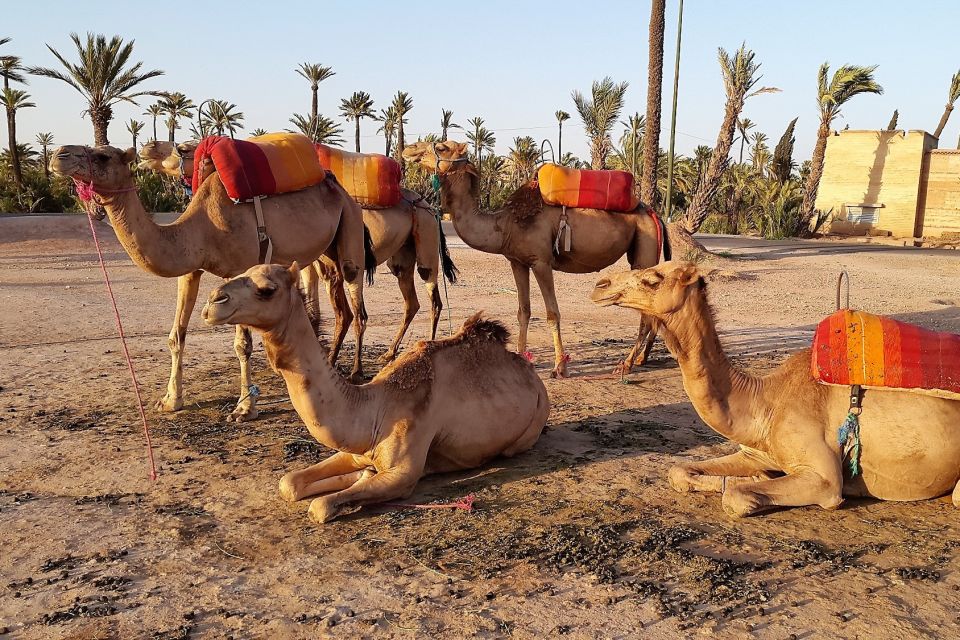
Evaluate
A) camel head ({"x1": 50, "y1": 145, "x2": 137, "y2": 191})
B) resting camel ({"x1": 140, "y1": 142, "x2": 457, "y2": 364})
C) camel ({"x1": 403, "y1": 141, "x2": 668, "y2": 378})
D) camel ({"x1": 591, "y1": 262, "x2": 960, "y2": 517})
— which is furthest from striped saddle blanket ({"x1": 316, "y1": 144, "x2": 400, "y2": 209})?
camel ({"x1": 591, "y1": 262, "x2": 960, "y2": 517})

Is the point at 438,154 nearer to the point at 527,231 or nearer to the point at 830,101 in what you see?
the point at 527,231

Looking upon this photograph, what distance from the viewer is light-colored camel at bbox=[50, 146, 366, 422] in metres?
5.83

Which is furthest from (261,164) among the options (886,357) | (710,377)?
(886,357)

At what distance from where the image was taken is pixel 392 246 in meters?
8.79

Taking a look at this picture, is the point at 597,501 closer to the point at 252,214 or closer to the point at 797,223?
the point at 252,214

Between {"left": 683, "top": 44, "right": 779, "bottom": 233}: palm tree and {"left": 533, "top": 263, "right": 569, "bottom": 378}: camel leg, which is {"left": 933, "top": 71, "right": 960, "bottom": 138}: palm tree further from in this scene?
{"left": 533, "top": 263, "right": 569, "bottom": 378}: camel leg

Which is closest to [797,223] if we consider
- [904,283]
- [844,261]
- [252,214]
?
Result: [844,261]

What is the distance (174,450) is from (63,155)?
7.20 ft

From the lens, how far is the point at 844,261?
67.4ft

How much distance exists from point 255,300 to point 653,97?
19607 millimetres

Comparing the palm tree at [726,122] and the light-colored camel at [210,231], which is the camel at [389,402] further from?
the palm tree at [726,122]

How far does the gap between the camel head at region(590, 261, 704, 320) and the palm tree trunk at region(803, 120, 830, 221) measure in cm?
2958

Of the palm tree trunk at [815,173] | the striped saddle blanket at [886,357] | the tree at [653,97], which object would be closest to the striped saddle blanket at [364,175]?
the striped saddle blanket at [886,357]

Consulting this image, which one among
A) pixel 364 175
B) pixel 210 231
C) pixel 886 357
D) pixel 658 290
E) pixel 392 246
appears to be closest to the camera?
pixel 658 290
